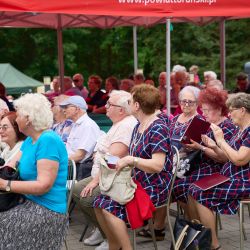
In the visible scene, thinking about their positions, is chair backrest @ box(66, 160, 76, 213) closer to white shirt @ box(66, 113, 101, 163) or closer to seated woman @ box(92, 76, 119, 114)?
white shirt @ box(66, 113, 101, 163)

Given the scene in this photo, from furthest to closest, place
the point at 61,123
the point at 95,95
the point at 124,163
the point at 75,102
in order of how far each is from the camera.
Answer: the point at 95,95 < the point at 61,123 < the point at 75,102 < the point at 124,163

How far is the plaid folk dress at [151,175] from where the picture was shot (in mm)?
4012

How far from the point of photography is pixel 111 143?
448 centimetres

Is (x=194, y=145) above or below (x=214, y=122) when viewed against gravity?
below

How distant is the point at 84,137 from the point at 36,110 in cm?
176

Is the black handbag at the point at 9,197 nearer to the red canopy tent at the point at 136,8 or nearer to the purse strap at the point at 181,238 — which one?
the purse strap at the point at 181,238

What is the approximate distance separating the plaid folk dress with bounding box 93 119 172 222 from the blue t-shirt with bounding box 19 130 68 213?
65 cm

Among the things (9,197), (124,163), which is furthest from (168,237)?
(9,197)

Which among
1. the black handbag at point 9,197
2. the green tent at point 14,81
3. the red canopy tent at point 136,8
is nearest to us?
the black handbag at point 9,197

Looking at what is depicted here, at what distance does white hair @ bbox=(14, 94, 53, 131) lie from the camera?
11.2 ft

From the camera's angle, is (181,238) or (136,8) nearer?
(181,238)

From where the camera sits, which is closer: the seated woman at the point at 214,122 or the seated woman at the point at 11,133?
the seated woman at the point at 11,133

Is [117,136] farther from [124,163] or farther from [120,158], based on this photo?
[124,163]

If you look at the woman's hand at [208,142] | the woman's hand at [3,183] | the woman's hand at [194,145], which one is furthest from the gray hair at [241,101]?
the woman's hand at [3,183]
